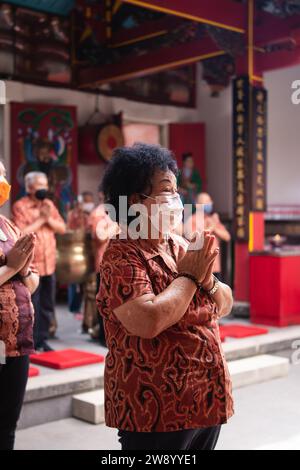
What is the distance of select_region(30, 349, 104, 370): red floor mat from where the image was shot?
388cm

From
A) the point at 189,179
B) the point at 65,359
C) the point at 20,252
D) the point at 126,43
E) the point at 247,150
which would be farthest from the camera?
the point at 189,179

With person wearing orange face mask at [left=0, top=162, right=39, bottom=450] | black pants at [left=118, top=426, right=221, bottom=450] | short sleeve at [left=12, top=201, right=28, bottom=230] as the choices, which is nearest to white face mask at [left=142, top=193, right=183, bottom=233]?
black pants at [left=118, top=426, right=221, bottom=450]

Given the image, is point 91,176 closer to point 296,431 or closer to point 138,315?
point 296,431

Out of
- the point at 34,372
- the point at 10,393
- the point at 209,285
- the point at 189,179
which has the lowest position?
the point at 34,372

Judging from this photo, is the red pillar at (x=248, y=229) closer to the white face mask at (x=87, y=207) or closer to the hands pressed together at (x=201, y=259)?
the white face mask at (x=87, y=207)

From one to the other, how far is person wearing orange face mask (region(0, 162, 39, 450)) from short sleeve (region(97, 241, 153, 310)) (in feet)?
2.13

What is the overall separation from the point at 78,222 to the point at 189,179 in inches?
96.7

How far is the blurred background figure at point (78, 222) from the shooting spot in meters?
6.50

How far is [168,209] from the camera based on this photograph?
1.57 meters

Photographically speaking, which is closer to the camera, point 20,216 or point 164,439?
point 164,439

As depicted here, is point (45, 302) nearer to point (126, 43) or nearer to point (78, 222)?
point (78, 222)

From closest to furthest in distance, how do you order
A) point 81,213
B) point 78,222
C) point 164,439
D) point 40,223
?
point 164,439, point 40,223, point 78,222, point 81,213

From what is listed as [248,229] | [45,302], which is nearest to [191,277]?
[45,302]

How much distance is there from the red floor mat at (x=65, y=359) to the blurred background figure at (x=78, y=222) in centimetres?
192
